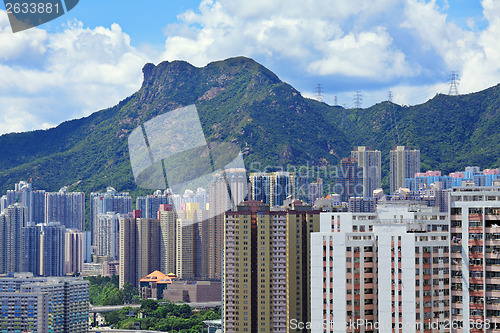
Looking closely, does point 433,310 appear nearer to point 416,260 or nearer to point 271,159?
point 416,260

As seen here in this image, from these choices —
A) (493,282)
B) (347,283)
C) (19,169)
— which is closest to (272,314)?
(347,283)

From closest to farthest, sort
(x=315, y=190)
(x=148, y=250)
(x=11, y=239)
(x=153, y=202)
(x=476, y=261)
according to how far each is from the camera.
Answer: (x=476, y=261)
(x=148, y=250)
(x=11, y=239)
(x=315, y=190)
(x=153, y=202)

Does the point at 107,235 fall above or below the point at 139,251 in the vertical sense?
above

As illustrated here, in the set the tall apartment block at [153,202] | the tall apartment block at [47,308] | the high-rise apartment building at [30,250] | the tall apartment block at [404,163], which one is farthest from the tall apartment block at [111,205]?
the tall apartment block at [47,308]

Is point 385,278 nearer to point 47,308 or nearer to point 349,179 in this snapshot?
point 47,308

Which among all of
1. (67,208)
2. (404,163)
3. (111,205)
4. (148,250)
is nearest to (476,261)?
(148,250)

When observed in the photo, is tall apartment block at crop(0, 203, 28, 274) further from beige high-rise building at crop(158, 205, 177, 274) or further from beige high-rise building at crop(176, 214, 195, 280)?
beige high-rise building at crop(176, 214, 195, 280)
